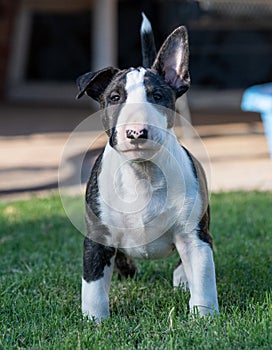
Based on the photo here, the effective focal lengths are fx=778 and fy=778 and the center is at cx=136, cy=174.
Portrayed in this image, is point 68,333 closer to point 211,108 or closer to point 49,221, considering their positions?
point 49,221

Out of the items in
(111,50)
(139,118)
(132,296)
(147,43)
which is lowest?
(132,296)

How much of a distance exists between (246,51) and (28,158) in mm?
7565

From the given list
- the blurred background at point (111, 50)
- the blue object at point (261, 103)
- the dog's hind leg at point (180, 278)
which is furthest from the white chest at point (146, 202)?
the blurred background at point (111, 50)

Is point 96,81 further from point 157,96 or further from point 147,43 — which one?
point 147,43

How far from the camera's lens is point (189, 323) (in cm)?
308

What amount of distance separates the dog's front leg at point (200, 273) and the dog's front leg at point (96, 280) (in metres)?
0.34

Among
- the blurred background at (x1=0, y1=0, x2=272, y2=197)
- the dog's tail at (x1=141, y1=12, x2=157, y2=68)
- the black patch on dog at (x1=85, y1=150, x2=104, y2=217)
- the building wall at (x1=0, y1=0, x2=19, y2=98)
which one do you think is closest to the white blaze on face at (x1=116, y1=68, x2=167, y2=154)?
the black patch on dog at (x1=85, y1=150, x2=104, y2=217)

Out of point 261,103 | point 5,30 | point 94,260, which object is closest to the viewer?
point 94,260

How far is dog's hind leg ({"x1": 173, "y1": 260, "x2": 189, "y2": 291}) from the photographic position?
3.68 m

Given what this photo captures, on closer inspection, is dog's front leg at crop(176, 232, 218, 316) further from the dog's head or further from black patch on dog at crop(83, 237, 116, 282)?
the dog's head

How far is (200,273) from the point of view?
3205 millimetres

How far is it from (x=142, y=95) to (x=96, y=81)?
316mm

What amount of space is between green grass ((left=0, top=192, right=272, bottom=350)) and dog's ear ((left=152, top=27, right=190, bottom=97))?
0.98m

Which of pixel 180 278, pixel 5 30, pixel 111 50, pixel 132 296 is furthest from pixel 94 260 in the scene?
pixel 5 30
